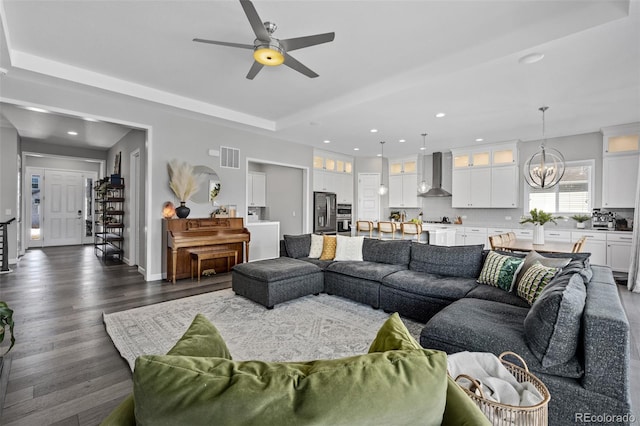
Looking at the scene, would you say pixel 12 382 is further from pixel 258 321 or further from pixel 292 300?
pixel 292 300

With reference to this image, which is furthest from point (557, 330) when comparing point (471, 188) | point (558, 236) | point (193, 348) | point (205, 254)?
point (471, 188)

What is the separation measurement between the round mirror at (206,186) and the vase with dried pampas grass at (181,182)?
28 cm

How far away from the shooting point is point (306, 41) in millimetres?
2605

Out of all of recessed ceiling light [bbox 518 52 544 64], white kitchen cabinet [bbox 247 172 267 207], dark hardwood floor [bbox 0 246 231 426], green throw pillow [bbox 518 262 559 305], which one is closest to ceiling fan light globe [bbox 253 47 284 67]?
recessed ceiling light [bbox 518 52 544 64]

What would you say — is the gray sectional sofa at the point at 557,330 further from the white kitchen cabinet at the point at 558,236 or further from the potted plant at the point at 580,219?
the potted plant at the point at 580,219

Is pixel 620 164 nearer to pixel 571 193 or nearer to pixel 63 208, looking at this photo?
pixel 571 193

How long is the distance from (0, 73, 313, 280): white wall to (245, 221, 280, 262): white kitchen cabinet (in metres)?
0.66

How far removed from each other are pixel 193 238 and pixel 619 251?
7240 mm

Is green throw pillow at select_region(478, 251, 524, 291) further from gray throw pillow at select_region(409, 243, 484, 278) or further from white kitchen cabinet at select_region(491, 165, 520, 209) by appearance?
white kitchen cabinet at select_region(491, 165, 520, 209)

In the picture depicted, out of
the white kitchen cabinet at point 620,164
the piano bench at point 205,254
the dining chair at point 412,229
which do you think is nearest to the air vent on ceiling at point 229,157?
the piano bench at point 205,254

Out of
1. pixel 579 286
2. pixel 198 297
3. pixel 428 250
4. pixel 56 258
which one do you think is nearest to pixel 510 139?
pixel 428 250

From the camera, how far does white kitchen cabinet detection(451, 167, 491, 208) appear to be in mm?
6969

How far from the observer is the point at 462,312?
7.34 ft

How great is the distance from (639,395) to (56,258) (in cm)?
929
